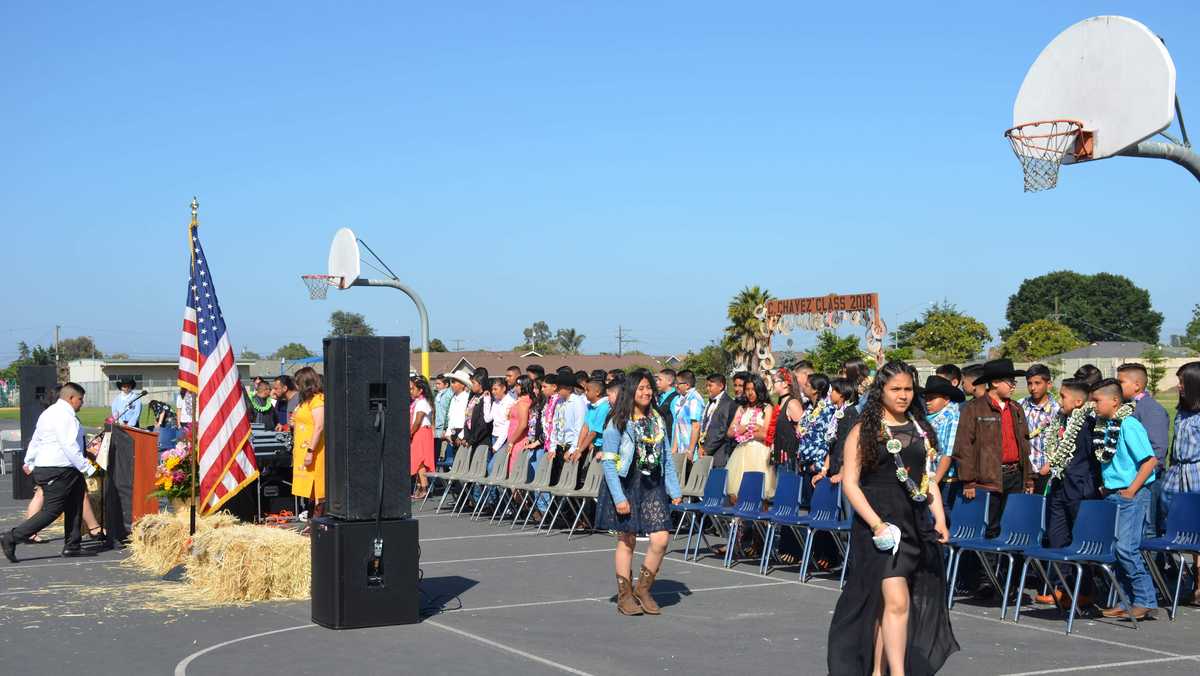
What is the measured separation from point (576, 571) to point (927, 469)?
5.83 metres

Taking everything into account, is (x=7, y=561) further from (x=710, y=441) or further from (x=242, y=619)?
(x=710, y=441)

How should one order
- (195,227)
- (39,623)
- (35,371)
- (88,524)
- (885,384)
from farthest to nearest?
1. (35,371)
2. (88,524)
3. (195,227)
4. (39,623)
5. (885,384)

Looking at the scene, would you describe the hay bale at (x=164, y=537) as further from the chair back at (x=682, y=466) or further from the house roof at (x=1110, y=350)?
the house roof at (x=1110, y=350)

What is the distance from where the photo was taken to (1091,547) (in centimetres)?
899

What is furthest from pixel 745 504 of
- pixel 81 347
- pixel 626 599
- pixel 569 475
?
pixel 81 347

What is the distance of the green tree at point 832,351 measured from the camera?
174 feet

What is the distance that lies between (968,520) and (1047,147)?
493 cm

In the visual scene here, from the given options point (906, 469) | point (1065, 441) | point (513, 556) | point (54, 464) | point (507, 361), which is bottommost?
point (513, 556)

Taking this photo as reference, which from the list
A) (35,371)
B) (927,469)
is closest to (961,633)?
(927,469)

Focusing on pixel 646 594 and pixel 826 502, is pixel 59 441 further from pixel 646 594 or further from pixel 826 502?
pixel 826 502

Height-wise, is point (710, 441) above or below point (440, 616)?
above

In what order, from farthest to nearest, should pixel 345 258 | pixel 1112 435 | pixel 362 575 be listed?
pixel 345 258 → pixel 1112 435 → pixel 362 575

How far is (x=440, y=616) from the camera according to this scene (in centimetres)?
950

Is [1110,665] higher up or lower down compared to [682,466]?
lower down
